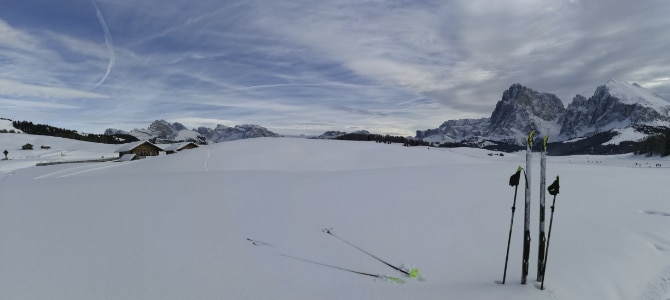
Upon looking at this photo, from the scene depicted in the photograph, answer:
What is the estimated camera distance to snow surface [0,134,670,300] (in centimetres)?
622

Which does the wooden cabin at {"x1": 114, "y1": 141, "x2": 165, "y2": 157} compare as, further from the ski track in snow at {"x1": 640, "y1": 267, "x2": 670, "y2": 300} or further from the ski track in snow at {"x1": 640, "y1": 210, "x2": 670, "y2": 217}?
the ski track in snow at {"x1": 640, "y1": 267, "x2": 670, "y2": 300}

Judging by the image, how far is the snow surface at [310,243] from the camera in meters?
6.22

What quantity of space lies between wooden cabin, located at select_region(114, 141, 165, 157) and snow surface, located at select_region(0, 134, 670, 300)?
224 feet

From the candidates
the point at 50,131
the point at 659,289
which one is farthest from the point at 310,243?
the point at 50,131

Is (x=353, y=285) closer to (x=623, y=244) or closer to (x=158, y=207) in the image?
(x=623, y=244)

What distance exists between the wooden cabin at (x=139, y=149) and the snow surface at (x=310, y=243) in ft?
224

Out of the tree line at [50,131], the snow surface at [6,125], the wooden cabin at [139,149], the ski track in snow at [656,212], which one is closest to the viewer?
the ski track in snow at [656,212]

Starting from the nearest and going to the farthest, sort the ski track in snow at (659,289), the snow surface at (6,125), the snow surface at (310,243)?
the snow surface at (310,243) < the ski track in snow at (659,289) < the snow surface at (6,125)

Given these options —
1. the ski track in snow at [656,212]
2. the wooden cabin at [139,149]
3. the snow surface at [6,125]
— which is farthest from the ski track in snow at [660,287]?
the snow surface at [6,125]

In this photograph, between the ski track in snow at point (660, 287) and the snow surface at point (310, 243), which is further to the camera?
the ski track in snow at point (660, 287)

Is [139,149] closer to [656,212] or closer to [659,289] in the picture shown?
[656,212]

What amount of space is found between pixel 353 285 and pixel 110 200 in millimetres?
11981

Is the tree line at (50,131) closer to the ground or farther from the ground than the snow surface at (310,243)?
farther from the ground

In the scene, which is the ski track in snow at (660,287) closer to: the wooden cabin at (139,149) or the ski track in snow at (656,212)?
the ski track in snow at (656,212)
